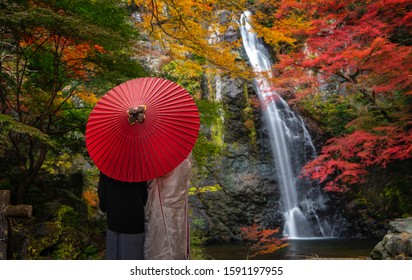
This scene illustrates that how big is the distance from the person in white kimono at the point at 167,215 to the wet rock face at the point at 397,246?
4762mm

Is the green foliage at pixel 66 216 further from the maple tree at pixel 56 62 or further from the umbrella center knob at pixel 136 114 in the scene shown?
the umbrella center knob at pixel 136 114

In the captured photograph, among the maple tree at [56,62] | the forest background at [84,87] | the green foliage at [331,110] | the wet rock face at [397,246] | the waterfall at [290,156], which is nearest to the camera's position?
the maple tree at [56,62]

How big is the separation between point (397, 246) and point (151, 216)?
5076 mm

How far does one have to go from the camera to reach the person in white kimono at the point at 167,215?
1796 millimetres

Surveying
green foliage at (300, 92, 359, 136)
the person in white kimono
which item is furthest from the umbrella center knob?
green foliage at (300, 92, 359, 136)

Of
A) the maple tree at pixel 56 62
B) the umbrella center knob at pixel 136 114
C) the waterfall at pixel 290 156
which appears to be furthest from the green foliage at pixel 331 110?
the umbrella center knob at pixel 136 114

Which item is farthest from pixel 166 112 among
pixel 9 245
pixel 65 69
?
pixel 65 69

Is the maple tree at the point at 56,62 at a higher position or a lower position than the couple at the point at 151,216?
higher

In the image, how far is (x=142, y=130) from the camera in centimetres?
179

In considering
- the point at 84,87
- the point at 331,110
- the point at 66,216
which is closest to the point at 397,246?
the point at 66,216

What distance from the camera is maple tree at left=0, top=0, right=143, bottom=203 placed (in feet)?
11.8

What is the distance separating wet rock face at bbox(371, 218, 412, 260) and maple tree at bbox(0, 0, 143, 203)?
187 inches

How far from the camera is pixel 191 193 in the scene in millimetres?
10023

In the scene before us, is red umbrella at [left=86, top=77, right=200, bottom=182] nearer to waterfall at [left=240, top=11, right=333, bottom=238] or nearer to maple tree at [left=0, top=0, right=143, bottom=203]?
maple tree at [left=0, top=0, right=143, bottom=203]
